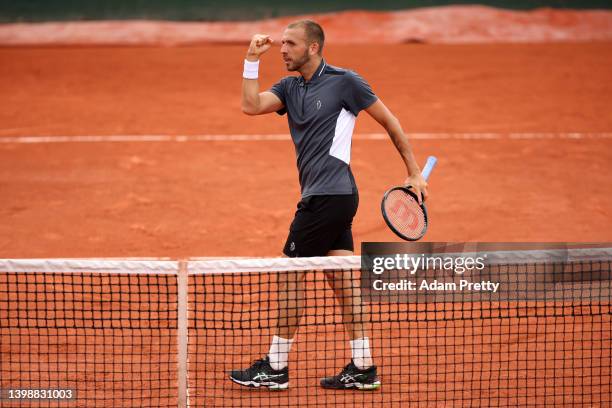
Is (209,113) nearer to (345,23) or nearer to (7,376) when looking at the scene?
(345,23)

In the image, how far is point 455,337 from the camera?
6.69m

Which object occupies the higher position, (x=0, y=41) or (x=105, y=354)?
(x=0, y=41)

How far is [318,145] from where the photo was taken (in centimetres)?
569

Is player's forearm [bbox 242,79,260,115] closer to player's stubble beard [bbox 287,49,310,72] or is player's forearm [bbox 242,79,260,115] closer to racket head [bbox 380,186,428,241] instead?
player's stubble beard [bbox 287,49,310,72]

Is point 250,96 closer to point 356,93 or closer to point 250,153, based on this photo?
point 356,93

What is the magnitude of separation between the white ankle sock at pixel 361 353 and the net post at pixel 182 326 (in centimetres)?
121

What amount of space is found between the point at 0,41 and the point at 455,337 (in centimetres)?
1485

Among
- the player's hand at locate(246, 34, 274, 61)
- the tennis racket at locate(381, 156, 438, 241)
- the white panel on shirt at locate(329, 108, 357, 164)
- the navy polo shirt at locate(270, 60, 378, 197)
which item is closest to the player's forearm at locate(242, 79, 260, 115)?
the player's hand at locate(246, 34, 274, 61)

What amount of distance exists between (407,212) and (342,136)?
687mm

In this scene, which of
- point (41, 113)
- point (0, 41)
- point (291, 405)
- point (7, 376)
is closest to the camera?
point (291, 405)

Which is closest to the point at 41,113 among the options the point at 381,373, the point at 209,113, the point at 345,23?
the point at 209,113

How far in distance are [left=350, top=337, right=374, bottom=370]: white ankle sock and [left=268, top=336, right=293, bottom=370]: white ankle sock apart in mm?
437

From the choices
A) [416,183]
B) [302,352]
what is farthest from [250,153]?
[416,183]

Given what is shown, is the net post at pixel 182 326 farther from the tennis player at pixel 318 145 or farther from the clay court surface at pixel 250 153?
the clay court surface at pixel 250 153
